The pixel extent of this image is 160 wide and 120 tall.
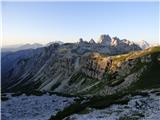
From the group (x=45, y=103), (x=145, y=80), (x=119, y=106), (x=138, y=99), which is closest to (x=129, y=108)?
(x=119, y=106)

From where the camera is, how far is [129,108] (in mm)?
38625

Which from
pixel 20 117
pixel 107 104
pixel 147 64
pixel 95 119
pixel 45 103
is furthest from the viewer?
pixel 147 64

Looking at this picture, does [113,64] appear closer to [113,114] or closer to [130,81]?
[130,81]

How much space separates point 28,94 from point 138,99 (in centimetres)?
2970

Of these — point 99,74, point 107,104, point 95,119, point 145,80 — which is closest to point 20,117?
point 107,104

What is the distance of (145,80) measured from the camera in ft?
340

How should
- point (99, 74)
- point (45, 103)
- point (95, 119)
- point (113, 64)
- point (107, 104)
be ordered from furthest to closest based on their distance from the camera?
point (99, 74), point (113, 64), point (45, 103), point (107, 104), point (95, 119)

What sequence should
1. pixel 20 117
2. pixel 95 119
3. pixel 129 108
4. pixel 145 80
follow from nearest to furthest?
pixel 95 119, pixel 129 108, pixel 20 117, pixel 145 80

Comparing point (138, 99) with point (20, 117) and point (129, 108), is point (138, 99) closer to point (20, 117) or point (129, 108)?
point (129, 108)

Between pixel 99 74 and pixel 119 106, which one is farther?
pixel 99 74

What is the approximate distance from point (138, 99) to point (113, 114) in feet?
26.3

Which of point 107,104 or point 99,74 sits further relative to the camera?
point 99,74

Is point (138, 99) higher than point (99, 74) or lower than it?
higher

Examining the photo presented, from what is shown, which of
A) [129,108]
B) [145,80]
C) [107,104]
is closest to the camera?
[129,108]
